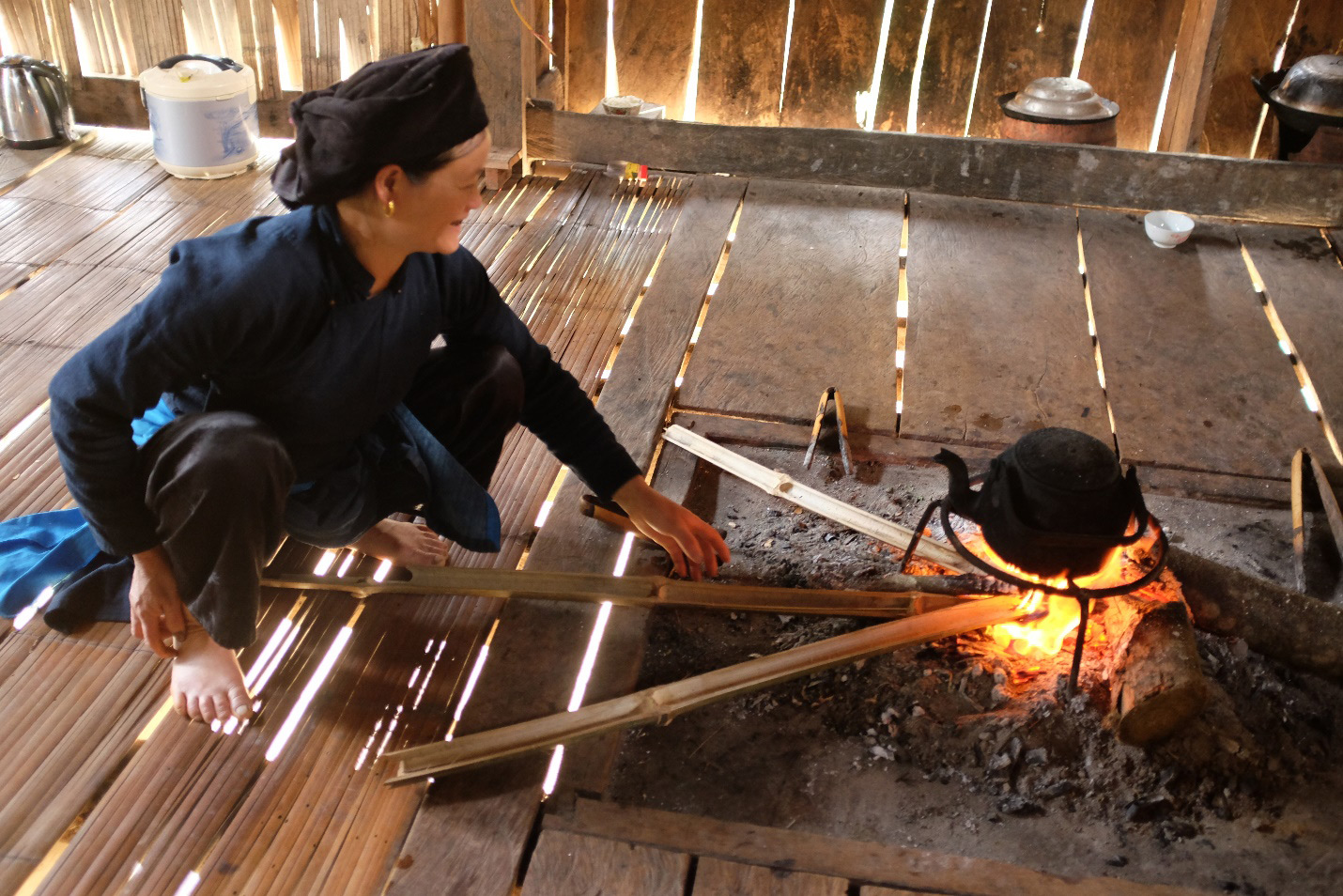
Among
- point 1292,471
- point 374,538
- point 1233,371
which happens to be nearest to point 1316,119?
point 1233,371

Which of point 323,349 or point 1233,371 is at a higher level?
point 323,349

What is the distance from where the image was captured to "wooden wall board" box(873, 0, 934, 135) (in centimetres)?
418

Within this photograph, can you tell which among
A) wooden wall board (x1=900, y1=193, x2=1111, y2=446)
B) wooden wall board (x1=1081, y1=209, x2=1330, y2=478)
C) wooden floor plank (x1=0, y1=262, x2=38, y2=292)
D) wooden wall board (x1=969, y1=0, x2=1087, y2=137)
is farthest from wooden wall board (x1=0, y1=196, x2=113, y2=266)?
wooden wall board (x1=969, y1=0, x2=1087, y2=137)

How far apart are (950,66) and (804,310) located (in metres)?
1.77

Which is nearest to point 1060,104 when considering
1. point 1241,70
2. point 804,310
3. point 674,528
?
point 1241,70

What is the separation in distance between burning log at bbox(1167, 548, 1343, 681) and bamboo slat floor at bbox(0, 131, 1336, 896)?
638 mm

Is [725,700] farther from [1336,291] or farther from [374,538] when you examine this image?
[1336,291]

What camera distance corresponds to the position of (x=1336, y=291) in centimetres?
326

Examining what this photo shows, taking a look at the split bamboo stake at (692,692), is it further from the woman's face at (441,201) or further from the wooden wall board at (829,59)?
the wooden wall board at (829,59)

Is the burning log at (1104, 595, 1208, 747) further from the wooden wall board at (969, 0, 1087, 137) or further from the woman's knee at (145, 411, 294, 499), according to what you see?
the wooden wall board at (969, 0, 1087, 137)

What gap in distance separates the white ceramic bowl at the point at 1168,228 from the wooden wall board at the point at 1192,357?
0.09 ft

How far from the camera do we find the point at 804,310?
3.07 metres

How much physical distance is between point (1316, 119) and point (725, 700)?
3.03m

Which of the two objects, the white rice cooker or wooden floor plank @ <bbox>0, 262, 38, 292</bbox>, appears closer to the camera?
wooden floor plank @ <bbox>0, 262, 38, 292</bbox>
